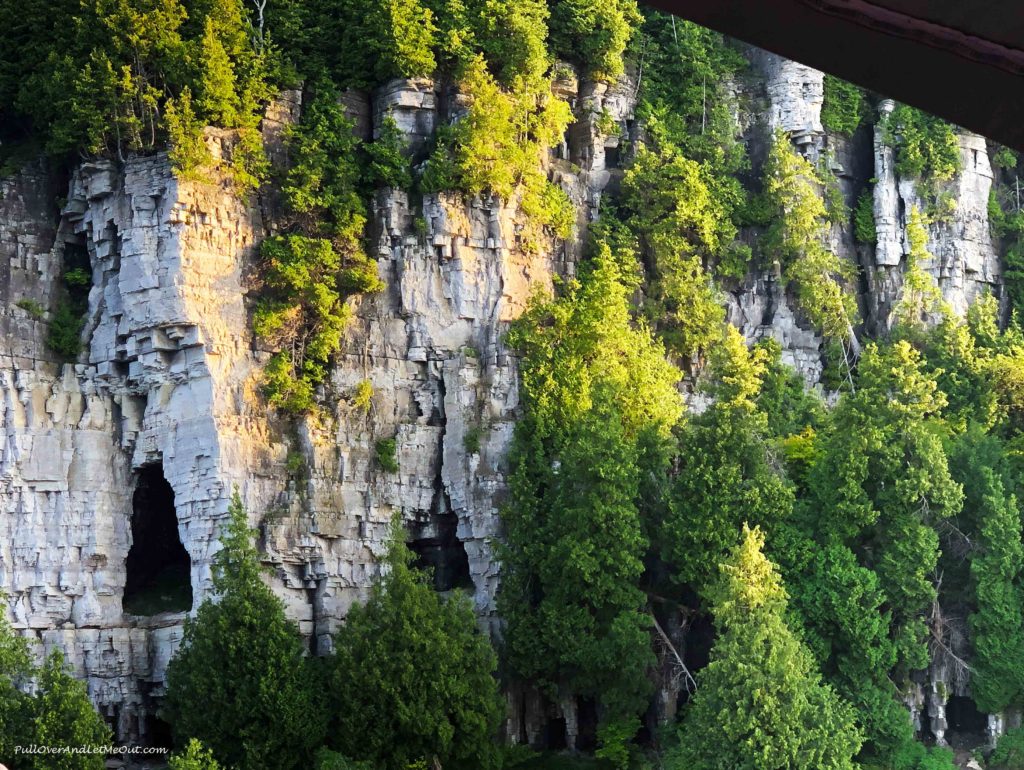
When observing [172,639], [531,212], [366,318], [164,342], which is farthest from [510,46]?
[172,639]

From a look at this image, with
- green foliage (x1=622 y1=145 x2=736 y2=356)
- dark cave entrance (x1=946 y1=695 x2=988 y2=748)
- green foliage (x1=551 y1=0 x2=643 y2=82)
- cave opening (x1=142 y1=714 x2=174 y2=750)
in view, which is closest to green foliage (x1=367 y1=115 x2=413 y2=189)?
green foliage (x1=551 y1=0 x2=643 y2=82)

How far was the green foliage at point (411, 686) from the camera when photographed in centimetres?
2217

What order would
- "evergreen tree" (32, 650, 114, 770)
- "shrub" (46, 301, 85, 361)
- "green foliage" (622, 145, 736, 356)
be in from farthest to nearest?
"green foliage" (622, 145, 736, 356), "shrub" (46, 301, 85, 361), "evergreen tree" (32, 650, 114, 770)

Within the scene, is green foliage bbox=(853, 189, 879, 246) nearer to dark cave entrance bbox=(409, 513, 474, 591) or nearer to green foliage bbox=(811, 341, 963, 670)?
green foliage bbox=(811, 341, 963, 670)

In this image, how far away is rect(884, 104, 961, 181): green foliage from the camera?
30906mm

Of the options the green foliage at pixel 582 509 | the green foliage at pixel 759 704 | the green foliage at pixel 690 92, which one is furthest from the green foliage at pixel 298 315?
the green foliage at pixel 690 92

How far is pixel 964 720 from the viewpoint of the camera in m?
26.1

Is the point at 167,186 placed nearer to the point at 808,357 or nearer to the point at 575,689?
the point at 575,689

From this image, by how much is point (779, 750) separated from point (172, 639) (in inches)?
351

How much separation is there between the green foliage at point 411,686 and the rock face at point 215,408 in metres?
1.88

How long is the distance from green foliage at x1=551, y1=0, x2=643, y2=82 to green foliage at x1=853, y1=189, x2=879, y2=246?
589 centimetres

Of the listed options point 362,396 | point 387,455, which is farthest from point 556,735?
point 362,396

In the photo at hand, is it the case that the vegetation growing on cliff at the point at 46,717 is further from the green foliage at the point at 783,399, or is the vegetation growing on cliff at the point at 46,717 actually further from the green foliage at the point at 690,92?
the green foliage at the point at 690,92

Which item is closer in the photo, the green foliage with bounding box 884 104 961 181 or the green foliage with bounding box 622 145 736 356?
the green foliage with bounding box 622 145 736 356
